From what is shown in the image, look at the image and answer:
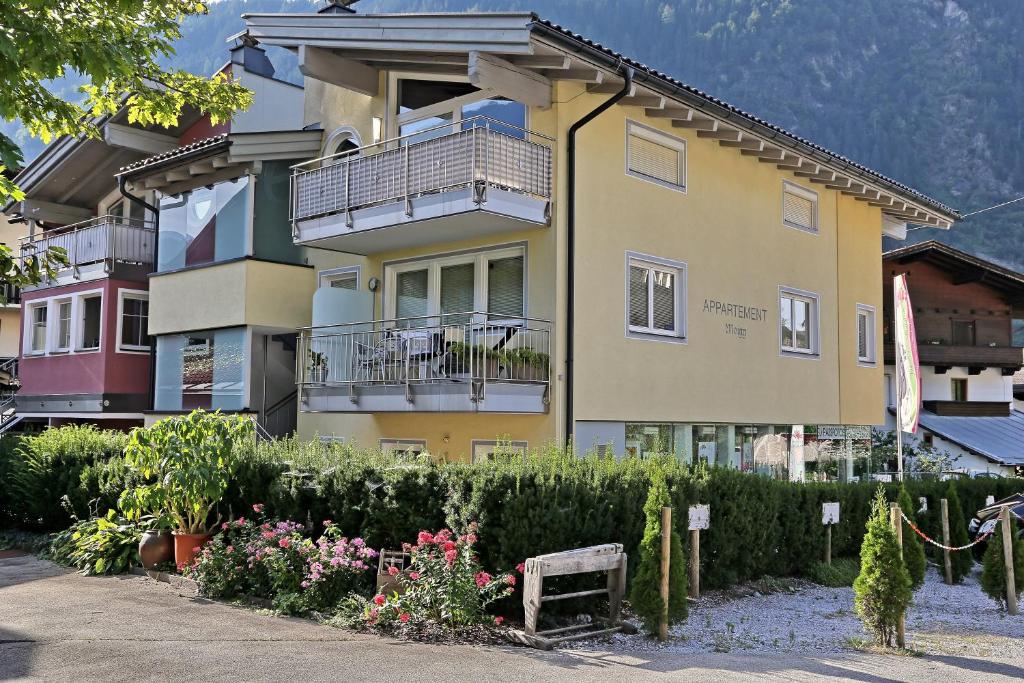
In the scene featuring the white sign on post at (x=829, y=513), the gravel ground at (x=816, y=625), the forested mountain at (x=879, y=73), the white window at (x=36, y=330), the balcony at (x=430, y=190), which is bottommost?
the gravel ground at (x=816, y=625)

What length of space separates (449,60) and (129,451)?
759 cm

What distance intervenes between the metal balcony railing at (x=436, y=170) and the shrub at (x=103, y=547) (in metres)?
5.97

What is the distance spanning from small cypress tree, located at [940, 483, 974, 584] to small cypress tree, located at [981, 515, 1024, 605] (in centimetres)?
231

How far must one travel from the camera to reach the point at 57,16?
10.7 meters

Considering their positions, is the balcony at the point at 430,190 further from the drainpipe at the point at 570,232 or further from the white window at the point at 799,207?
the white window at the point at 799,207

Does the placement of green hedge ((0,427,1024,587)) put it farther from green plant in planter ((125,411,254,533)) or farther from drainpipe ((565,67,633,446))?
drainpipe ((565,67,633,446))

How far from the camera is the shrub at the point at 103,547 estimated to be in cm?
1354

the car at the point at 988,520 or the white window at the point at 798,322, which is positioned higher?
the white window at the point at 798,322

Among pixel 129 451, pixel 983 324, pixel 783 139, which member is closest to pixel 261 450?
pixel 129 451

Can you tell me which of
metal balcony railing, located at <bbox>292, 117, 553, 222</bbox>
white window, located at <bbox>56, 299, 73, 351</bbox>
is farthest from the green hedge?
white window, located at <bbox>56, 299, 73, 351</bbox>

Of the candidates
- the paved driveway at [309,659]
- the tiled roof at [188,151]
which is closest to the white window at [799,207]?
the tiled roof at [188,151]

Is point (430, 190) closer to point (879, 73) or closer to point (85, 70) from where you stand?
point (85, 70)

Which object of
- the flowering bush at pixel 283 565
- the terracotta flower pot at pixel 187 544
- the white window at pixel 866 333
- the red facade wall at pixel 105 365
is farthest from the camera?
the white window at pixel 866 333

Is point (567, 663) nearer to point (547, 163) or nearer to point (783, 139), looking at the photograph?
point (547, 163)
